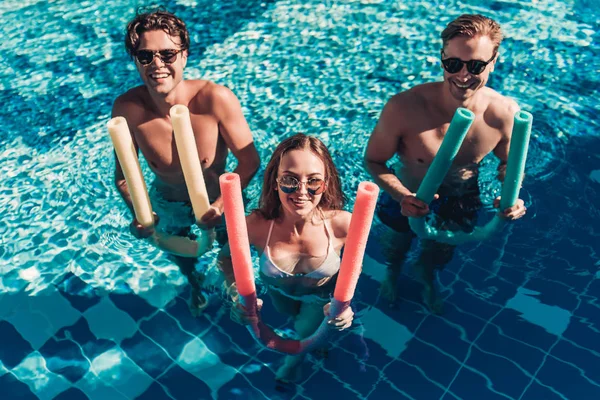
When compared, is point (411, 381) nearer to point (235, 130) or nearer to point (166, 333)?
point (166, 333)

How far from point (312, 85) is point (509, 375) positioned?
10.1ft

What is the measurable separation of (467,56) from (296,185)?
3.55 ft

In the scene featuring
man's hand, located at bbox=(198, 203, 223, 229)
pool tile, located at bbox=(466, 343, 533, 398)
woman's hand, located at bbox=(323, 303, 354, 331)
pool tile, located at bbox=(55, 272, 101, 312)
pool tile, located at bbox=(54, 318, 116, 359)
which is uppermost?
man's hand, located at bbox=(198, 203, 223, 229)

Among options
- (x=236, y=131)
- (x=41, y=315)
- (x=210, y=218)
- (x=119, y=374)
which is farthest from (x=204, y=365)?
(x=236, y=131)

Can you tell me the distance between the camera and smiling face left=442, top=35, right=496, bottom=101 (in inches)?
119

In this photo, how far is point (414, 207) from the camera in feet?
9.98

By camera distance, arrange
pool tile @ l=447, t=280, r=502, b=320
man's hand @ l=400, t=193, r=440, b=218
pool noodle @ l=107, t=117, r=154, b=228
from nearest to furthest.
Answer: pool noodle @ l=107, t=117, r=154, b=228, man's hand @ l=400, t=193, r=440, b=218, pool tile @ l=447, t=280, r=502, b=320

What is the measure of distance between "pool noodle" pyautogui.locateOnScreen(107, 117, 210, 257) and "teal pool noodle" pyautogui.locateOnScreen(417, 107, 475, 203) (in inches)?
44.4

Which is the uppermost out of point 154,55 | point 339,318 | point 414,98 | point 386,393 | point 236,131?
point 154,55

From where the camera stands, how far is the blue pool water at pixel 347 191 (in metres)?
3.36

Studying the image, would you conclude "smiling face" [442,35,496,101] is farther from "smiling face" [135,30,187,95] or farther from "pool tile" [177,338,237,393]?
"pool tile" [177,338,237,393]

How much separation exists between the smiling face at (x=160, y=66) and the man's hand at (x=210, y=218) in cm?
77

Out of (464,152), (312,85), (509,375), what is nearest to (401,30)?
(312,85)

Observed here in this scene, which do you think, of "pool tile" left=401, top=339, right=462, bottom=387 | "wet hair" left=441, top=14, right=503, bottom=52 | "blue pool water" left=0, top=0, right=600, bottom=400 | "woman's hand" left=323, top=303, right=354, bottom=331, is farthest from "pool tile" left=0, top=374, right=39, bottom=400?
"wet hair" left=441, top=14, right=503, bottom=52
